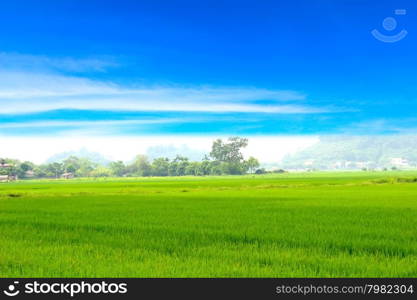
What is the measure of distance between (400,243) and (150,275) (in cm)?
502

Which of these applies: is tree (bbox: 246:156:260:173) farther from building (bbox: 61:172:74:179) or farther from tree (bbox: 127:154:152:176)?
building (bbox: 61:172:74:179)

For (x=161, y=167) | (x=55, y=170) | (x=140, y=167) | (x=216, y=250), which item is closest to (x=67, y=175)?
(x=55, y=170)

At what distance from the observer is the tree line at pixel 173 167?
151 m

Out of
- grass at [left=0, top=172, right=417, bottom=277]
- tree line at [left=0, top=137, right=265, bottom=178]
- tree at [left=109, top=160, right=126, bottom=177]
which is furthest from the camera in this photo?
tree at [left=109, top=160, right=126, bottom=177]

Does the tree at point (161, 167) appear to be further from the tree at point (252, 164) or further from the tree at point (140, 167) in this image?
the tree at point (252, 164)

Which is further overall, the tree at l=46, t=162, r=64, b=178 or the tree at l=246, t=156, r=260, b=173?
the tree at l=246, t=156, r=260, b=173

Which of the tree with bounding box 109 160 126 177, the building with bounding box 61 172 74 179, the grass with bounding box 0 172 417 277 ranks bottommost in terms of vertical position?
the grass with bounding box 0 172 417 277

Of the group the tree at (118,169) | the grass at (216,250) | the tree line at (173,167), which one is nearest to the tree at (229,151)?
the tree line at (173,167)

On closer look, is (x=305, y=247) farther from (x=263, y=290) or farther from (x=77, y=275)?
(x=77, y=275)

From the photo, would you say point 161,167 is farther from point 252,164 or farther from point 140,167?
point 252,164

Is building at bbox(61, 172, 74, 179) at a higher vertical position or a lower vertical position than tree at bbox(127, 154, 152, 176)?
lower

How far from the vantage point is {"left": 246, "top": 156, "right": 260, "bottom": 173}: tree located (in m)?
158

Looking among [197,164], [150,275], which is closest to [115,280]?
[150,275]

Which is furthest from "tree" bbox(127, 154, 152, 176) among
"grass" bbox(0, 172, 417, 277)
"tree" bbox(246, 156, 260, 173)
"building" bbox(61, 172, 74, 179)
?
"grass" bbox(0, 172, 417, 277)
